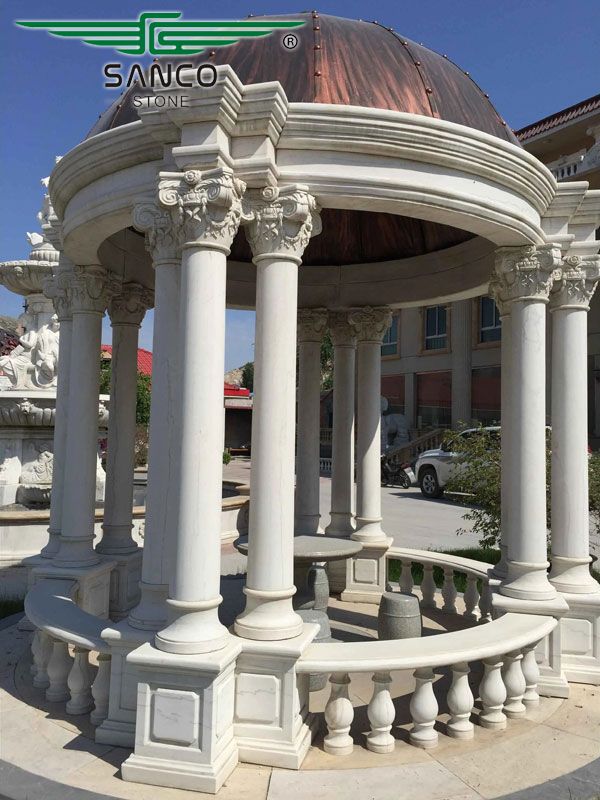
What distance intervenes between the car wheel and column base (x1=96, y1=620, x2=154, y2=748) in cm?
2229

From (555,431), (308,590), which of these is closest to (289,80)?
(555,431)

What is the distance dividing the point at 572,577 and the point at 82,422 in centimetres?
573

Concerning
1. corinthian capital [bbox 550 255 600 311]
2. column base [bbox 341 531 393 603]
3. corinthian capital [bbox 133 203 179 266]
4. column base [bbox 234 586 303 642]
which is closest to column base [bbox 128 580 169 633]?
column base [bbox 234 586 303 642]

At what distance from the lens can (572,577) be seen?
697cm

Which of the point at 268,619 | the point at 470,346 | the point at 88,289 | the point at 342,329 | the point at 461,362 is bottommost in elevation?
the point at 268,619

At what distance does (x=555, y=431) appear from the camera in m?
7.26

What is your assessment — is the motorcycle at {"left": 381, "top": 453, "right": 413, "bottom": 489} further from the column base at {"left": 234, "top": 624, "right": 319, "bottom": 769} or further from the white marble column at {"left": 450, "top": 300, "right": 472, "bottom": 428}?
the column base at {"left": 234, "top": 624, "right": 319, "bottom": 769}

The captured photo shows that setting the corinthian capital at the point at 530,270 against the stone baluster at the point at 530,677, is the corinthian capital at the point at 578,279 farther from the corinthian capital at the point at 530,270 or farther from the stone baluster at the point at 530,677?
the stone baluster at the point at 530,677

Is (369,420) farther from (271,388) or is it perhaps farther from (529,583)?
(271,388)

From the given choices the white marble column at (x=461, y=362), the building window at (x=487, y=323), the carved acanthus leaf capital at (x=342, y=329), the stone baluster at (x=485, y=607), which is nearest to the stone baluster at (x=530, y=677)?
the stone baluster at (x=485, y=607)

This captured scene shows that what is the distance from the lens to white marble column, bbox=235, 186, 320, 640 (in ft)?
17.2

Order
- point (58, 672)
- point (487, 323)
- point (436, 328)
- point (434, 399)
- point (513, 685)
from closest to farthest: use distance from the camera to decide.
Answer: point (513, 685)
point (58, 672)
point (487, 323)
point (436, 328)
point (434, 399)

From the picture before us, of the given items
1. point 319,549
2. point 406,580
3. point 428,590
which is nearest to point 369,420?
point 406,580

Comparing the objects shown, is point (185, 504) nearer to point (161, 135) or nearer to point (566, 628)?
point (161, 135)
